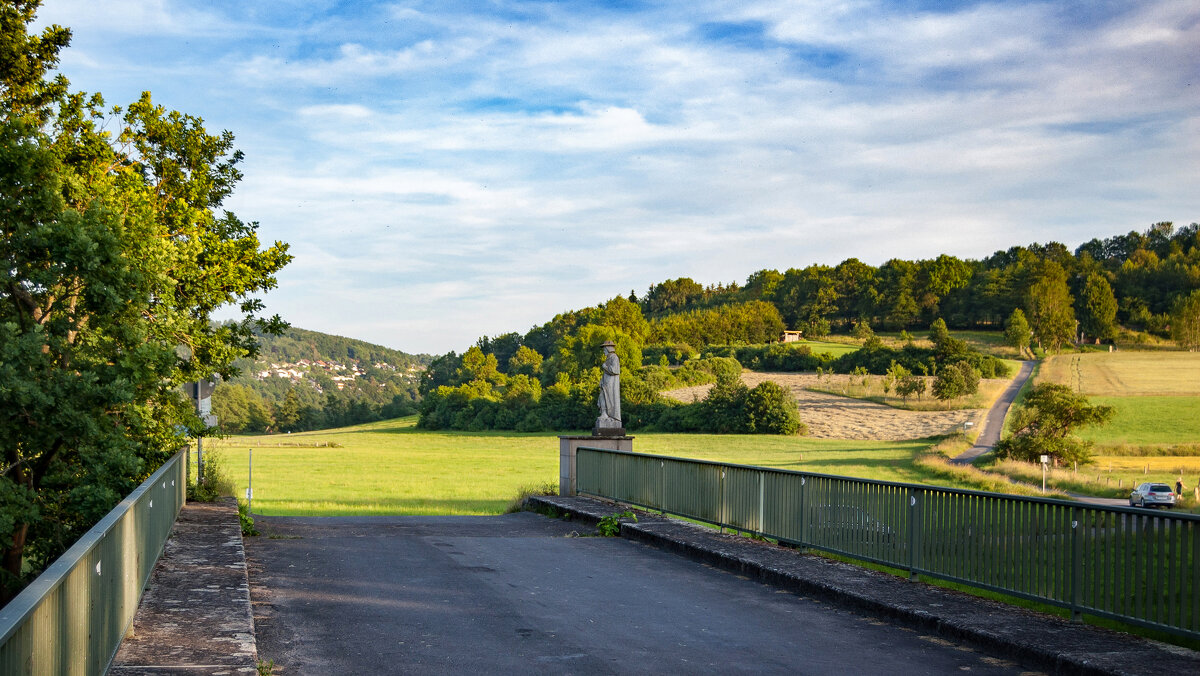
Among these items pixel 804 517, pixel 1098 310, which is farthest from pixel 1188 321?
pixel 804 517

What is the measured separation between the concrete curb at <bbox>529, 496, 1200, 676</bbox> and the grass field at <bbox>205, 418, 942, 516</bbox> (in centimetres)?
1971

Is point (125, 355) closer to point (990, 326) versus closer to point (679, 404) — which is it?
point (679, 404)

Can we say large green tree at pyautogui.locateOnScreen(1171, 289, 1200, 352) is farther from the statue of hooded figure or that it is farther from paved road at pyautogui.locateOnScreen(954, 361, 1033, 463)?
the statue of hooded figure

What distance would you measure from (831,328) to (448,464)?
107829mm

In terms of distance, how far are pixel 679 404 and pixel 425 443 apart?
87.9ft

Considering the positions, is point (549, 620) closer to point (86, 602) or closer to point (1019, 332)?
point (86, 602)

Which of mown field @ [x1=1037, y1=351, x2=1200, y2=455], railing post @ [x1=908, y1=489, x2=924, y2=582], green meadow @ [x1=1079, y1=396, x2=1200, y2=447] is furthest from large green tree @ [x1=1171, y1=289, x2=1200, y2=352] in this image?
railing post @ [x1=908, y1=489, x2=924, y2=582]

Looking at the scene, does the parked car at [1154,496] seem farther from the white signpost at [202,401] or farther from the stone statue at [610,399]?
the white signpost at [202,401]

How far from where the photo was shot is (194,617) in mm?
7543

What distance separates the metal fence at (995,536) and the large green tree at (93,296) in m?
12.4

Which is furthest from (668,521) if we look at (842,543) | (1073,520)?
(1073,520)

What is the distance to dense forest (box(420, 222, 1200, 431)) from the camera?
117 metres

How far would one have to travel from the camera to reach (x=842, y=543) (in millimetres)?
11438

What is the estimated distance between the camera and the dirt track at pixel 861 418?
3415 inches
